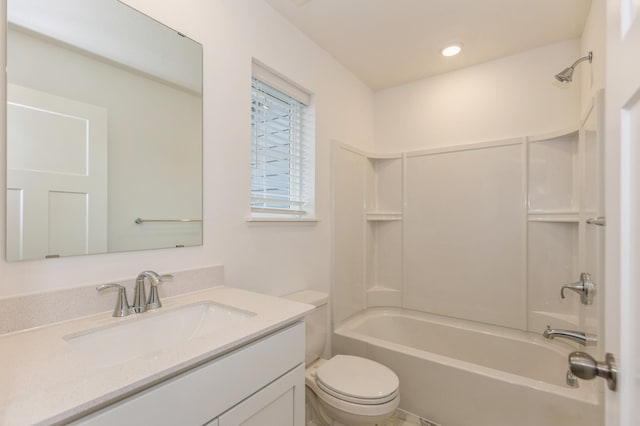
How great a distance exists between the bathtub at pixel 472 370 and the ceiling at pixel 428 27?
203 centimetres

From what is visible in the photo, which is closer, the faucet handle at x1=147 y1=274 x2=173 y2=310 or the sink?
the sink

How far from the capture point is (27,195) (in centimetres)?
92

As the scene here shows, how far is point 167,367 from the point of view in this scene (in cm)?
69

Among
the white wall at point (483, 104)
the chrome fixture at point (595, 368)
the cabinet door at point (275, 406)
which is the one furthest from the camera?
the white wall at point (483, 104)

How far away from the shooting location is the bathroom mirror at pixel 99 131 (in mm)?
911

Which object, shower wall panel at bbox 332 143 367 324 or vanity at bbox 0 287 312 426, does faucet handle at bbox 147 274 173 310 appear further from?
shower wall panel at bbox 332 143 367 324

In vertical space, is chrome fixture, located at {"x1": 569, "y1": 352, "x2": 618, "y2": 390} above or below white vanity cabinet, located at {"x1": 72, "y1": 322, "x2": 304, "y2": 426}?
above

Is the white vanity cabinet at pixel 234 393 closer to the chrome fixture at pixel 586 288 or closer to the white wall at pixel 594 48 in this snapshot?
the chrome fixture at pixel 586 288

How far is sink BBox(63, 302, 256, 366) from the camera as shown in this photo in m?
0.91

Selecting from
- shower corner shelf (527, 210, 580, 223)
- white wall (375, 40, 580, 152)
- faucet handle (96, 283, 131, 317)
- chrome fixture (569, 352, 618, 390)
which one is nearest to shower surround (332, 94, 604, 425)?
shower corner shelf (527, 210, 580, 223)

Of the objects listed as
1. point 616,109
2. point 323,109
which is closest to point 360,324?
point 323,109

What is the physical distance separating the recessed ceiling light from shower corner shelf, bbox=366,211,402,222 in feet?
4.26

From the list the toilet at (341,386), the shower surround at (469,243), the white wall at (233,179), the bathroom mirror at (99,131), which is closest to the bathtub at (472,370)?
the shower surround at (469,243)

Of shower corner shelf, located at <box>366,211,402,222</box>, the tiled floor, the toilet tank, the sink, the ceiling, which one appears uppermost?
the ceiling
